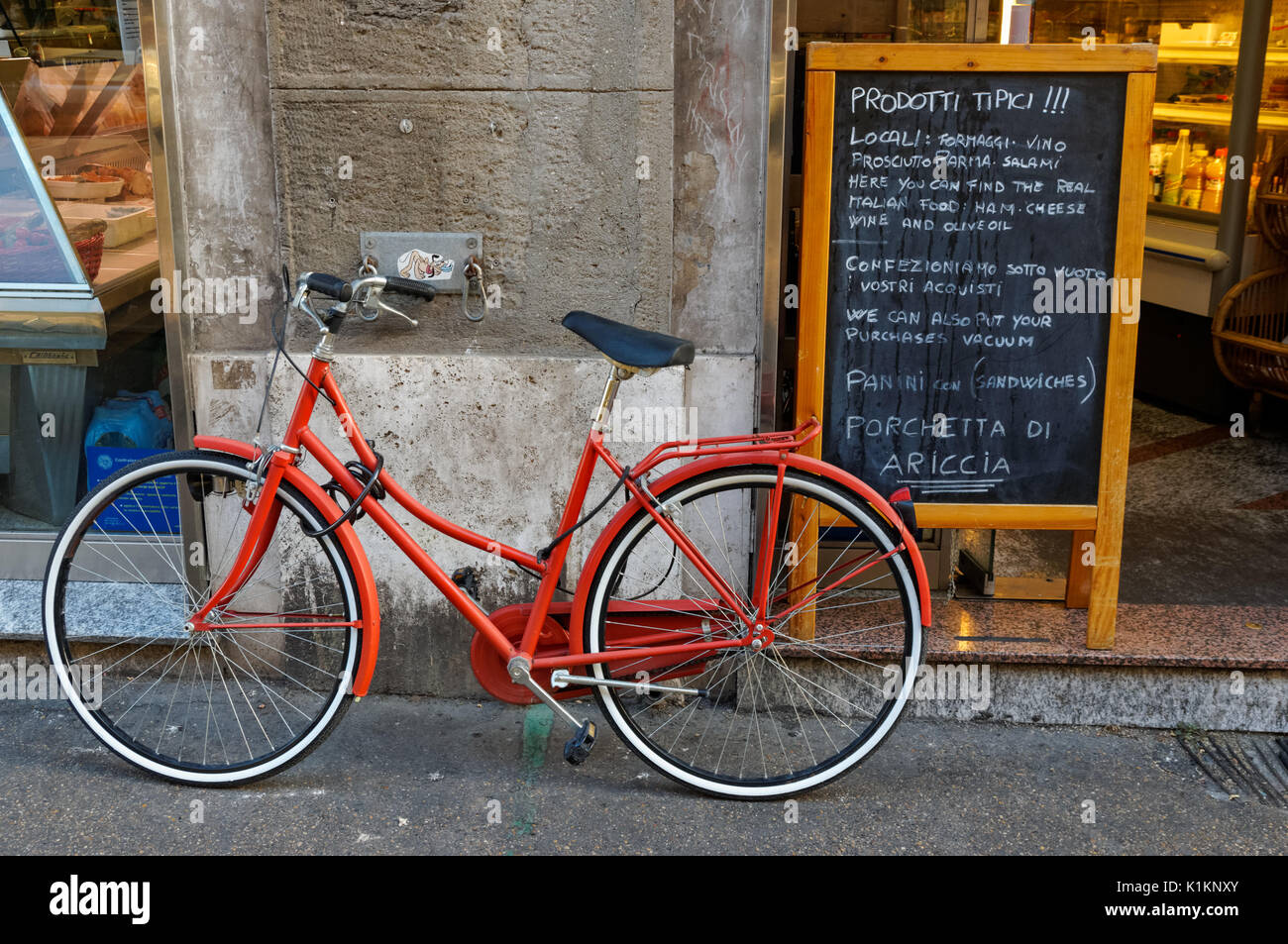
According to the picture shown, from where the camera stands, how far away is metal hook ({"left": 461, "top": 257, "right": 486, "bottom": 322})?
3809 millimetres

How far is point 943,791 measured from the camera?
3.56 meters

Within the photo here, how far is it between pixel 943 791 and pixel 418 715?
1.59m

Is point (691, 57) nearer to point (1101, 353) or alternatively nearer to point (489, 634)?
point (1101, 353)

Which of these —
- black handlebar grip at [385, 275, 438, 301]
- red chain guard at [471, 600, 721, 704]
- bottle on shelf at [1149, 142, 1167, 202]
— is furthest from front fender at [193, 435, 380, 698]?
bottle on shelf at [1149, 142, 1167, 202]

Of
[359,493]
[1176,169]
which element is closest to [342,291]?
[359,493]

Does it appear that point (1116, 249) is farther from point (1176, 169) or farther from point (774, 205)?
point (1176, 169)

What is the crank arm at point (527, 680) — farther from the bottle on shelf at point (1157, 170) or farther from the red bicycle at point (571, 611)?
the bottle on shelf at point (1157, 170)

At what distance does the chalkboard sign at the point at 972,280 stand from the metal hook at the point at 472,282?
1030 mm

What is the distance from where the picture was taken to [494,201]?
3.78 m

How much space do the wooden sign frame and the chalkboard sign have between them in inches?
Result: 1.3

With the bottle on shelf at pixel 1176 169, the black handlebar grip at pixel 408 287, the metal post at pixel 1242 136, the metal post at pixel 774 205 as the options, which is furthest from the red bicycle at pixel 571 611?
the bottle on shelf at pixel 1176 169

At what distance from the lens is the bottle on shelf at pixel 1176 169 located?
7.41 metres

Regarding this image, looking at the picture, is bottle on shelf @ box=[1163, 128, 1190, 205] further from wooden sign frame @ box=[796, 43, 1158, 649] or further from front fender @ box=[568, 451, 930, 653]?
front fender @ box=[568, 451, 930, 653]

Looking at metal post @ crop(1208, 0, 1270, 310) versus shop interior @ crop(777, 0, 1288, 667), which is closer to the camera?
shop interior @ crop(777, 0, 1288, 667)
